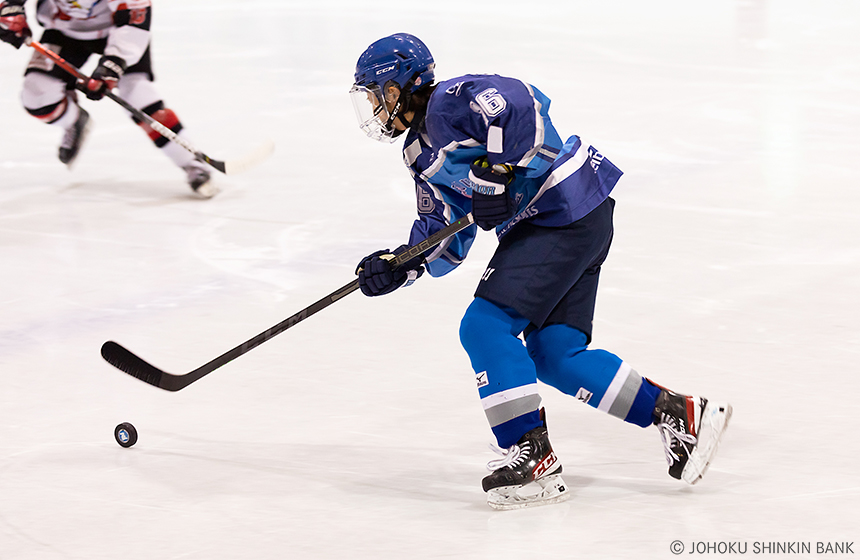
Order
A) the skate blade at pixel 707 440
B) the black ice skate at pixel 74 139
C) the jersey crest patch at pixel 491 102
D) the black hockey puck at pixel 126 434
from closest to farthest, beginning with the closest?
the jersey crest patch at pixel 491 102 < the skate blade at pixel 707 440 < the black hockey puck at pixel 126 434 < the black ice skate at pixel 74 139

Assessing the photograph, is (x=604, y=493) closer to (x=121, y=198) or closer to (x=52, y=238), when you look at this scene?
(x=52, y=238)

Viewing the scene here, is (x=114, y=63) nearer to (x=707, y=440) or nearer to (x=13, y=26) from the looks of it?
(x=13, y=26)

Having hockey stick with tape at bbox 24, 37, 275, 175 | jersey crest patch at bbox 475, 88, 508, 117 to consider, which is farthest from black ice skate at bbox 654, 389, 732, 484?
hockey stick with tape at bbox 24, 37, 275, 175

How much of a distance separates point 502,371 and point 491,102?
518mm

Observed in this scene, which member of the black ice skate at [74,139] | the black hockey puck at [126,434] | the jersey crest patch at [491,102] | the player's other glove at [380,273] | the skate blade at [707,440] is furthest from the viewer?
the black ice skate at [74,139]

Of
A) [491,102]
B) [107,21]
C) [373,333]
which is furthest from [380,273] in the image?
[107,21]

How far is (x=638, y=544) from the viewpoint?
208 cm

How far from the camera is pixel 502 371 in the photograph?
2266mm

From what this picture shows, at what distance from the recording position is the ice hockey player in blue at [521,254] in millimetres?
2262

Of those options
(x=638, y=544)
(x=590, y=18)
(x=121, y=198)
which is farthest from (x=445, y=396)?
(x=590, y=18)

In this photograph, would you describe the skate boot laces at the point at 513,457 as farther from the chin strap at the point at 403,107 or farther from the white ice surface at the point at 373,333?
the chin strap at the point at 403,107

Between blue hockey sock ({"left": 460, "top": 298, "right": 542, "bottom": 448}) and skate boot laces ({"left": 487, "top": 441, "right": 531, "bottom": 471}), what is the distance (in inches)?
0.7

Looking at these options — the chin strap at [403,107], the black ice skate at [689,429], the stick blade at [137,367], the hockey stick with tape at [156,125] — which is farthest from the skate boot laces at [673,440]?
the hockey stick with tape at [156,125]

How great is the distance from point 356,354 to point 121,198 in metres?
2.22
